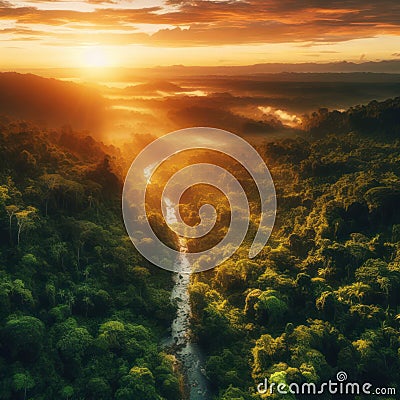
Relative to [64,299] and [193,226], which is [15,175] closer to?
[64,299]

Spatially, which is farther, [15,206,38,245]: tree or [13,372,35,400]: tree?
[15,206,38,245]: tree

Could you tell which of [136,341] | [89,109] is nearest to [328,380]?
[136,341]

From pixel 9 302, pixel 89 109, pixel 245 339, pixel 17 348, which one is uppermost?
pixel 89 109

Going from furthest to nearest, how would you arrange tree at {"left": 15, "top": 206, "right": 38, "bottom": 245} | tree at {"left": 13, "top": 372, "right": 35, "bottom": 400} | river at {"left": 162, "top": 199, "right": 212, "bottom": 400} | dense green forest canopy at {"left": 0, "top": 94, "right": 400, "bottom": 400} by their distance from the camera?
tree at {"left": 15, "top": 206, "right": 38, "bottom": 245}
river at {"left": 162, "top": 199, "right": 212, "bottom": 400}
dense green forest canopy at {"left": 0, "top": 94, "right": 400, "bottom": 400}
tree at {"left": 13, "top": 372, "right": 35, "bottom": 400}

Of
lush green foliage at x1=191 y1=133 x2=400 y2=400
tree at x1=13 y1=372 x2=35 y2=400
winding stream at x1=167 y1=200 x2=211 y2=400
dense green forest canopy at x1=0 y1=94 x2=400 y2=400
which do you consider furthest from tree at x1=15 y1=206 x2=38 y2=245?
lush green foliage at x1=191 y1=133 x2=400 y2=400

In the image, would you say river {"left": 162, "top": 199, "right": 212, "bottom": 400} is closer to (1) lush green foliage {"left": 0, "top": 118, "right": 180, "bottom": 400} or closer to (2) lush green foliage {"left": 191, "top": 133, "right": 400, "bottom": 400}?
(2) lush green foliage {"left": 191, "top": 133, "right": 400, "bottom": 400}

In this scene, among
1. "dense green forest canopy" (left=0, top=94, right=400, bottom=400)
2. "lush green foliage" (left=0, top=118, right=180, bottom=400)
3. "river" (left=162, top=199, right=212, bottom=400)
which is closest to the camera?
"lush green foliage" (left=0, top=118, right=180, bottom=400)

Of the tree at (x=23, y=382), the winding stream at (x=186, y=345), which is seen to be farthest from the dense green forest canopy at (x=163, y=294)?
the winding stream at (x=186, y=345)

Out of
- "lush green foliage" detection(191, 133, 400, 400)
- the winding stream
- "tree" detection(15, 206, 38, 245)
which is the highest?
"tree" detection(15, 206, 38, 245)

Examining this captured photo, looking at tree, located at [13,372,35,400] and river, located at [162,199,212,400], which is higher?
tree, located at [13,372,35,400]

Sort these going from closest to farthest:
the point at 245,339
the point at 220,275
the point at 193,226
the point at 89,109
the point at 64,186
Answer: the point at 245,339 < the point at 220,275 < the point at 64,186 < the point at 193,226 < the point at 89,109

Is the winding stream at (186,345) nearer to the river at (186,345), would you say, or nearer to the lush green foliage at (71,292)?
the river at (186,345)
